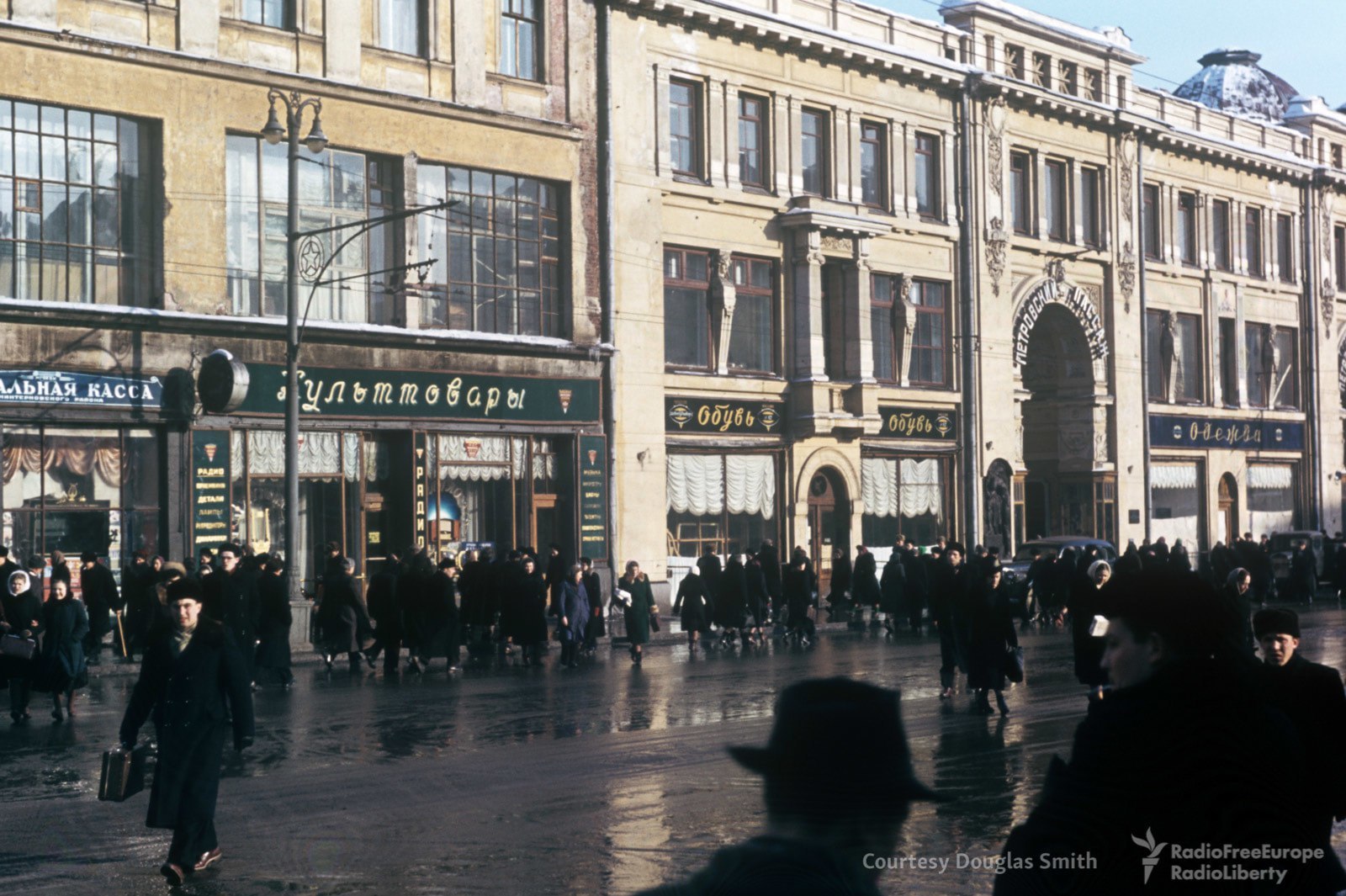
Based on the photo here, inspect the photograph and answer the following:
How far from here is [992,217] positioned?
4328 cm

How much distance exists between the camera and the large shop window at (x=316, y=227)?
2906cm

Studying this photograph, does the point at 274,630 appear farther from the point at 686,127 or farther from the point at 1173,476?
the point at 1173,476

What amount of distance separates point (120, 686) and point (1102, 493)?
103ft

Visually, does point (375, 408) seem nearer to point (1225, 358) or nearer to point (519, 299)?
point (519, 299)

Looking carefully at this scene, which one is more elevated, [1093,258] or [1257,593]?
[1093,258]

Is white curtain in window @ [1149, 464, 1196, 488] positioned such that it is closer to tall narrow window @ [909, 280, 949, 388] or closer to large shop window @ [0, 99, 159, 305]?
tall narrow window @ [909, 280, 949, 388]

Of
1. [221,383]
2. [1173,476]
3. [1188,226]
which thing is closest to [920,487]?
[1173,476]

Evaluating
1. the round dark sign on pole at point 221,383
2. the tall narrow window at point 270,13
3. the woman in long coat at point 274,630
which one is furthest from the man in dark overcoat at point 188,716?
the tall narrow window at point 270,13

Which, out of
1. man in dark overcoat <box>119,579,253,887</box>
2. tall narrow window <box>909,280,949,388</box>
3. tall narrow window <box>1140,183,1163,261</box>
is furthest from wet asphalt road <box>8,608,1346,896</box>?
tall narrow window <box>1140,183,1163,261</box>

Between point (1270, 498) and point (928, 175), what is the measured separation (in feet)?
63.3

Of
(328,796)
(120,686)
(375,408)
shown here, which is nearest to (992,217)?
(375,408)

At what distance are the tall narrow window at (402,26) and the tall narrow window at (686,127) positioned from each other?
19.9ft

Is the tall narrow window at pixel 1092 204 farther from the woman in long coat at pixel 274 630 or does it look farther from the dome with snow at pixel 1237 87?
the woman in long coat at pixel 274 630

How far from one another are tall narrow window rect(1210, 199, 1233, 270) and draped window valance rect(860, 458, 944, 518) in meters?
15.7
